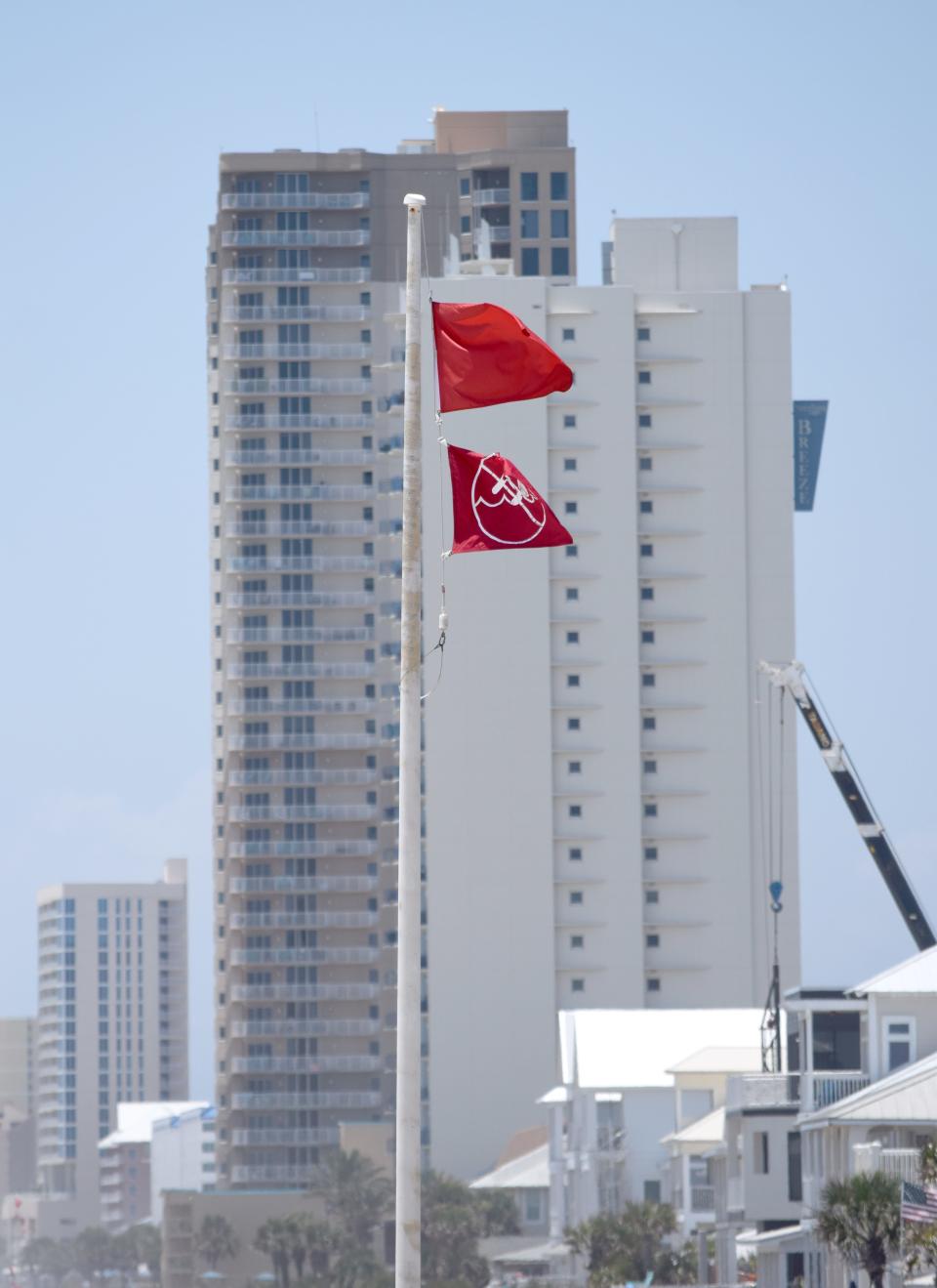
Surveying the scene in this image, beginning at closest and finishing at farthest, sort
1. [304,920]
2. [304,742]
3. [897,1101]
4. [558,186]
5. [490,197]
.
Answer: [897,1101] < [304,920] < [304,742] < [490,197] < [558,186]

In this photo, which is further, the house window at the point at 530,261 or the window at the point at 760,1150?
the house window at the point at 530,261

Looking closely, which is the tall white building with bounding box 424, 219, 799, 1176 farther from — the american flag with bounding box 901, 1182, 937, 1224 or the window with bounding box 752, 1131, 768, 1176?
the american flag with bounding box 901, 1182, 937, 1224

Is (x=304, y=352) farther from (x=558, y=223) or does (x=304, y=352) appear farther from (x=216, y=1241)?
(x=216, y=1241)

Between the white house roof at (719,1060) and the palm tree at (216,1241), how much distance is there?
63.0 meters

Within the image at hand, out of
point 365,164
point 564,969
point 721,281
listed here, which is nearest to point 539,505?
point 564,969

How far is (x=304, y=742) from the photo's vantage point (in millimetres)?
160375

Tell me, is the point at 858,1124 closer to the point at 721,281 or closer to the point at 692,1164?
the point at 692,1164

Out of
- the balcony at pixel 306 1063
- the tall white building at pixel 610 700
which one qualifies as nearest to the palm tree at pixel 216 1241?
the balcony at pixel 306 1063

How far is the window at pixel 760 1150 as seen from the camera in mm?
72500

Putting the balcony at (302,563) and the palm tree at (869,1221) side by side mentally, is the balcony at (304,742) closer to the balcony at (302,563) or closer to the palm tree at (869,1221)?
the balcony at (302,563)

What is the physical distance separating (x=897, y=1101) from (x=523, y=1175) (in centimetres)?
7150

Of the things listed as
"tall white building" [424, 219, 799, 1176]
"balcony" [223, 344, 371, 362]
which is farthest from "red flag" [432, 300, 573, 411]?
"balcony" [223, 344, 371, 362]

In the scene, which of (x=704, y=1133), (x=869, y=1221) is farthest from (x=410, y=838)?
(x=704, y=1133)

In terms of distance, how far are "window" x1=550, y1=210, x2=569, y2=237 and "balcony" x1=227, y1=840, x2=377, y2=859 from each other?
4369 cm
